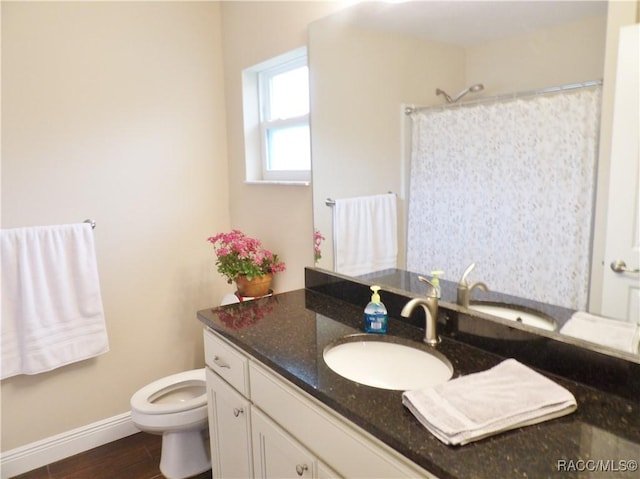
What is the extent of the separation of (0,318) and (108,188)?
0.76 m

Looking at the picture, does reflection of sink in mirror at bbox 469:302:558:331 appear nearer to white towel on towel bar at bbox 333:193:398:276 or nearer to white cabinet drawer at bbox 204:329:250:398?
white towel on towel bar at bbox 333:193:398:276

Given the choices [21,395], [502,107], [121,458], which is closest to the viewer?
[502,107]

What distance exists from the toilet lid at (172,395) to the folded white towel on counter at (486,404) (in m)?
1.34

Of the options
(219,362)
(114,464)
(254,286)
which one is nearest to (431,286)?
(219,362)

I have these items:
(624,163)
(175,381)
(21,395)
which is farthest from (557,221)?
(21,395)

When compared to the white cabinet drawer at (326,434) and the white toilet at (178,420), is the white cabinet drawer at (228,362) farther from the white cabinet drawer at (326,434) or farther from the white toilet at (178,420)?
the white toilet at (178,420)

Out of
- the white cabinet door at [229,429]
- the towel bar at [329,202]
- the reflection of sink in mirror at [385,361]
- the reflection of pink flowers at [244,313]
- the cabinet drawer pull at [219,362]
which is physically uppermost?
the towel bar at [329,202]

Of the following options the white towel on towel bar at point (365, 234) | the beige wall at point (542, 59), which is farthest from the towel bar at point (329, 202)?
the beige wall at point (542, 59)

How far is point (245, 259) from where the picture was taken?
2191 mm

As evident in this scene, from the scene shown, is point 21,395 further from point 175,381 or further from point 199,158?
point 199,158

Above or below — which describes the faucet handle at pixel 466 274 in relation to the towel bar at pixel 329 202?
below

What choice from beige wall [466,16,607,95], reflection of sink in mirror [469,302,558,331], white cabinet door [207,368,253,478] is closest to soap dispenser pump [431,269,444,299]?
reflection of sink in mirror [469,302,558,331]

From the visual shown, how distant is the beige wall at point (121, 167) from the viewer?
204 centimetres

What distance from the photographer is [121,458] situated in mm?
2268
